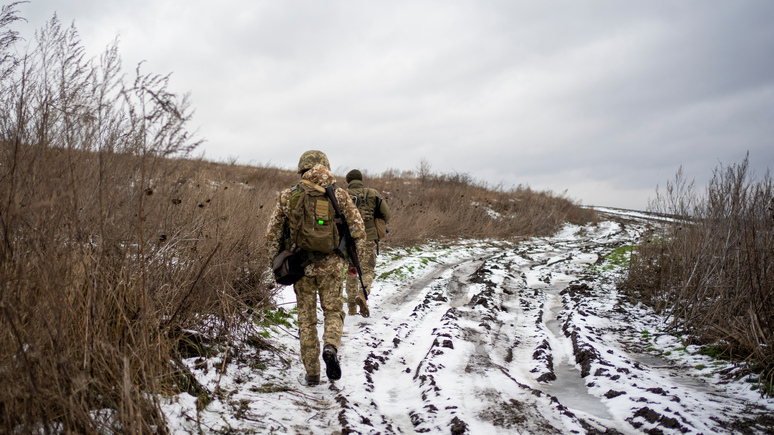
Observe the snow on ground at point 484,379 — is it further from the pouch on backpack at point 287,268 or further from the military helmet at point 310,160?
the military helmet at point 310,160

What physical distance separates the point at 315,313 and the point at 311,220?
859 millimetres

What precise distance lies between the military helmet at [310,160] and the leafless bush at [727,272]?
4.26 meters

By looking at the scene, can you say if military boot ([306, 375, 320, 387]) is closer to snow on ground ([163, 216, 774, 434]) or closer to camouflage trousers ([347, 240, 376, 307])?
snow on ground ([163, 216, 774, 434])

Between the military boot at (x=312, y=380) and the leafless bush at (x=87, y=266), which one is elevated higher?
the leafless bush at (x=87, y=266)

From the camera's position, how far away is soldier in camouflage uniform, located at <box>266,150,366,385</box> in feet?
12.1

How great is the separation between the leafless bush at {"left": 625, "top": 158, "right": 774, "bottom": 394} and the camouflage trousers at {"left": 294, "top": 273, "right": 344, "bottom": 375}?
3.74 m

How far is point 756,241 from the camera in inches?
191

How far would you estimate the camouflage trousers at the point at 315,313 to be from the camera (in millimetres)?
3711

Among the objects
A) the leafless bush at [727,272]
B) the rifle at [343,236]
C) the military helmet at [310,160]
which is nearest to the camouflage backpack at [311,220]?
the rifle at [343,236]

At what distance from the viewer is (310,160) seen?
157 inches

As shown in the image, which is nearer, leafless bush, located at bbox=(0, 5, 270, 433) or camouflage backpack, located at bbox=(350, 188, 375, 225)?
leafless bush, located at bbox=(0, 5, 270, 433)

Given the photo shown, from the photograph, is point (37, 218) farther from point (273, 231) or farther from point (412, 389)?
point (412, 389)

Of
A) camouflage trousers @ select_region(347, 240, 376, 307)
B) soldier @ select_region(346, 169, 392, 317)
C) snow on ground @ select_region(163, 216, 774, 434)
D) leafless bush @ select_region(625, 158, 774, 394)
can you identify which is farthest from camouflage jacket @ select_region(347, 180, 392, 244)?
leafless bush @ select_region(625, 158, 774, 394)

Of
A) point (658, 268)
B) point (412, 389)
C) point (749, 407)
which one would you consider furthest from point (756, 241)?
point (412, 389)
